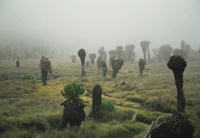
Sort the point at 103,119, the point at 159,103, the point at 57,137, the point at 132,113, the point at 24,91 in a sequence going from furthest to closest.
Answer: the point at 24,91, the point at 159,103, the point at 132,113, the point at 103,119, the point at 57,137

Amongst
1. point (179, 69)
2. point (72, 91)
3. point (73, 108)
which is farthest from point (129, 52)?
point (73, 108)

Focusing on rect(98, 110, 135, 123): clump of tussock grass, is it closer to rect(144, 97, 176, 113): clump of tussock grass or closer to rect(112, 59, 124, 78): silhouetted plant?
rect(144, 97, 176, 113): clump of tussock grass

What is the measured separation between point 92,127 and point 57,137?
73.9 inches

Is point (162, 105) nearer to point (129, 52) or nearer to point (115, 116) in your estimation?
point (115, 116)

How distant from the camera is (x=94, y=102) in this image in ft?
26.4

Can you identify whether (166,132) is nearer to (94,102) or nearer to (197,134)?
(197,134)

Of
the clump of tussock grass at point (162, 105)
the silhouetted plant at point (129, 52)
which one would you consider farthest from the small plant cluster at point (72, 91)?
the silhouetted plant at point (129, 52)

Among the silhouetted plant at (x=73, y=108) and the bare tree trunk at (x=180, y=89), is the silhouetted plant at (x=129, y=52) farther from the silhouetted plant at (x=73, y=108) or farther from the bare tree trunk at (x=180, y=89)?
the silhouetted plant at (x=73, y=108)

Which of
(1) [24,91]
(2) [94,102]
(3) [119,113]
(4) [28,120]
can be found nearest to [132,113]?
(3) [119,113]

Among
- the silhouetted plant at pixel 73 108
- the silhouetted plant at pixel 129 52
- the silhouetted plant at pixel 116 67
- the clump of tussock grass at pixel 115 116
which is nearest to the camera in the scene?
the silhouetted plant at pixel 73 108

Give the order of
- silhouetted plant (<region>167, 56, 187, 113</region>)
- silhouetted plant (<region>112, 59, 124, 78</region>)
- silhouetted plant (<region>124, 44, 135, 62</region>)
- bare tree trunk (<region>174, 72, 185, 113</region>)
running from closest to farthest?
silhouetted plant (<region>167, 56, 187, 113</region>) < bare tree trunk (<region>174, 72, 185, 113</region>) < silhouetted plant (<region>112, 59, 124, 78</region>) < silhouetted plant (<region>124, 44, 135, 62</region>)

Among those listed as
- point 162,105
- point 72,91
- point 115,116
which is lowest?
point 162,105

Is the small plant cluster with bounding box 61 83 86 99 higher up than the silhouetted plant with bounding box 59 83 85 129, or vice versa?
the small plant cluster with bounding box 61 83 86 99

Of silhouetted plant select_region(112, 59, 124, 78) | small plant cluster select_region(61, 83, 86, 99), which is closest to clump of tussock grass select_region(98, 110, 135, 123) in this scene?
small plant cluster select_region(61, 83, 86, 99)
